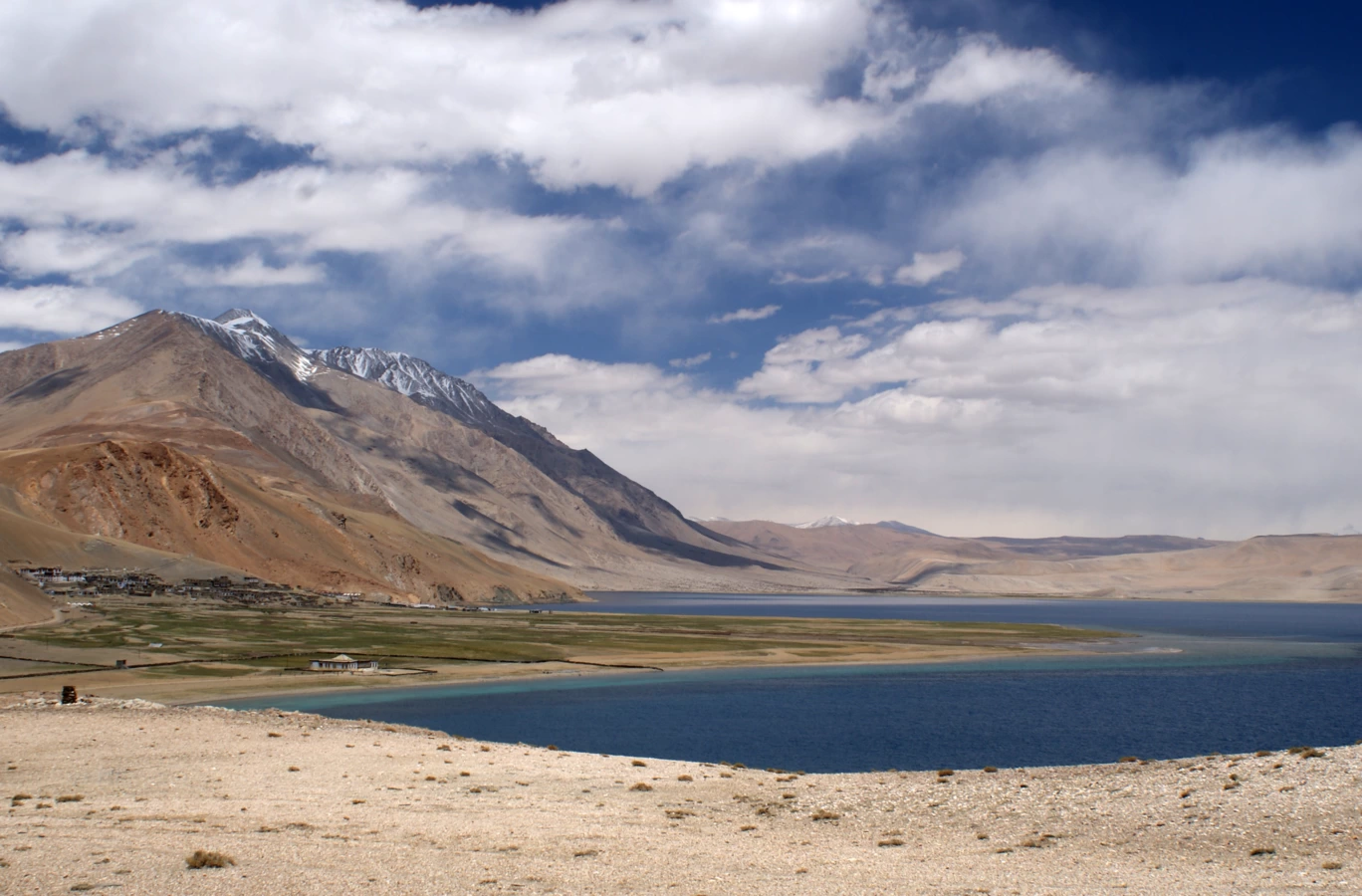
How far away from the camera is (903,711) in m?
64.4

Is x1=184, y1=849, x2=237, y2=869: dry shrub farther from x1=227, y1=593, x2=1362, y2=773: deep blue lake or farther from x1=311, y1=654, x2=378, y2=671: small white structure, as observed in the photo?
x1=311, y1=654, x2=378, y2=671: small white structure

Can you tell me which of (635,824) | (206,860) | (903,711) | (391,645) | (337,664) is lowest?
(391,645)

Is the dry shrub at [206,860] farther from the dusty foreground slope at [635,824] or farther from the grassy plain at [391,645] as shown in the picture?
the grassy plain at [391,645]

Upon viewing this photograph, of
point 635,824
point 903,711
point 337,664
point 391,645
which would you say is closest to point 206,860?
point 635,824

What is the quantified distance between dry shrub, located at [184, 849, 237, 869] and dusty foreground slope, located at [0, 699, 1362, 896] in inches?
14.2

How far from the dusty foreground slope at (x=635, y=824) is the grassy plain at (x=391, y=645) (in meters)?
36.9

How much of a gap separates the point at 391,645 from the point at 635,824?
261 ft

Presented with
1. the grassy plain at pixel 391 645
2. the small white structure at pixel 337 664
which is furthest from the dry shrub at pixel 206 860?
the small white structure at pixel 337 664

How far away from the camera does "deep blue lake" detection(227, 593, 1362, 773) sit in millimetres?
49000

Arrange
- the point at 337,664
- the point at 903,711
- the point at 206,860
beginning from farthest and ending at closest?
1. the point at 337,664
2. the point at 903,711
3. the point at 206,860

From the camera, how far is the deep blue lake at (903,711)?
49.0m

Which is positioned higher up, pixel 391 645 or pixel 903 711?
pixel 903 711

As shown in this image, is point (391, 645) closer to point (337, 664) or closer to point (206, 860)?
point (337, 664)

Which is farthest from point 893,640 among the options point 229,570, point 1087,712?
point 229,570
